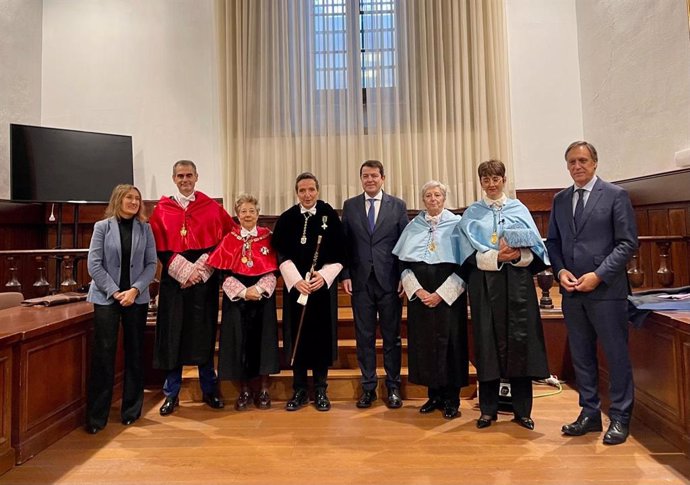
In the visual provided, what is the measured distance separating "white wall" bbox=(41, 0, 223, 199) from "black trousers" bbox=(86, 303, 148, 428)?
2.39 m

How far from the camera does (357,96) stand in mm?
4789

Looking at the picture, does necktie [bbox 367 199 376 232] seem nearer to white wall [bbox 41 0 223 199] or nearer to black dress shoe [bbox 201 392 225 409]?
black dress shoe [bbox 201 392 225 409]

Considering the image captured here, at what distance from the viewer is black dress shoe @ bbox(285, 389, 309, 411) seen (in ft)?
9.39

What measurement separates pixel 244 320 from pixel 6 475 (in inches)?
53.1

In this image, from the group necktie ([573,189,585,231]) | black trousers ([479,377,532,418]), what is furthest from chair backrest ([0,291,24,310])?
necktie ([573,189,585,231])

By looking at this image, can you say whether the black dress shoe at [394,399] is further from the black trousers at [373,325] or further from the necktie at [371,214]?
the necktie at [371,214]

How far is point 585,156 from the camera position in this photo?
7.79 feet

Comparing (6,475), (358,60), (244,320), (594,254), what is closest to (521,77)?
(358,60)

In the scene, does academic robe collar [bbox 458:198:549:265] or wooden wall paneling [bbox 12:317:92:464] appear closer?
wooden wall paneling [bbox 12:317:92:464]

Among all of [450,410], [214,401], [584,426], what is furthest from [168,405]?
[584,426]

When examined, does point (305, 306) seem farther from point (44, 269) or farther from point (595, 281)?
point (44, 269)

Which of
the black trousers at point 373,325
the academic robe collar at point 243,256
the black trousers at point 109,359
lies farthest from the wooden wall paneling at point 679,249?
the black trousers at point 109,359

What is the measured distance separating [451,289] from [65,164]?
147 inches

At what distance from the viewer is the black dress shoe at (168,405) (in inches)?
113
